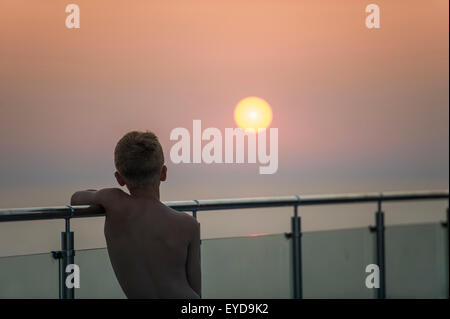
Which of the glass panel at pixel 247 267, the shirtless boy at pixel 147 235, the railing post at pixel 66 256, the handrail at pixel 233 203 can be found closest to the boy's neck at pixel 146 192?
the shirtless boy at pixel 147 235

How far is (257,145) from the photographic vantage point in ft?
26.3

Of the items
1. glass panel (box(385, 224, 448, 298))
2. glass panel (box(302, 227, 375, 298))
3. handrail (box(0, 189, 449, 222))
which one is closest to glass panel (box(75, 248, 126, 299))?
handrail (box(0, 189, 449, 222))

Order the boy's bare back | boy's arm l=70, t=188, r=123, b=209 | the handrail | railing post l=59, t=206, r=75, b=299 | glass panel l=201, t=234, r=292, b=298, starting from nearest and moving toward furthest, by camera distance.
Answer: the boy's bare back < boy's arm l=70, t=188, r=123, b=209 < the handrail < railing post l=59, t=206, r=75, b=299 < glass panel l=201, t=234, r=292, b=298

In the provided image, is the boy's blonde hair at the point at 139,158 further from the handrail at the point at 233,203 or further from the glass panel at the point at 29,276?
the glass panel at the point at 29,276

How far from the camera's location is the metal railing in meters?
2.58

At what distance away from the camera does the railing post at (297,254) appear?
3902 mm

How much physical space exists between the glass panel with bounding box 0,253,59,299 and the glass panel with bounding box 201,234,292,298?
33.2 inches

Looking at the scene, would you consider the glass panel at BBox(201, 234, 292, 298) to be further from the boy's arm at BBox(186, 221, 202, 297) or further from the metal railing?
the boy's arm at BBox(186, 221, 202, 297)

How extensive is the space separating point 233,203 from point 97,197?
1.23m

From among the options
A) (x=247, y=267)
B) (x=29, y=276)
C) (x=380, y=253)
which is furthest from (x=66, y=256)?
(x=380, y=253)

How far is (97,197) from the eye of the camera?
2.35 m

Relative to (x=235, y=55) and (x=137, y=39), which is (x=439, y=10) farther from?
(x=137, y=39)

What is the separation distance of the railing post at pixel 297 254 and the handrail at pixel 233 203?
0.12m
